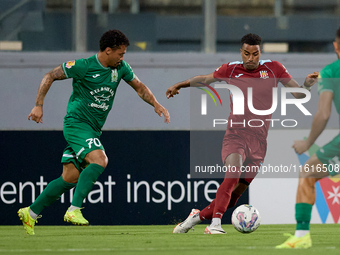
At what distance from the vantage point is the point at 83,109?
18.7ft

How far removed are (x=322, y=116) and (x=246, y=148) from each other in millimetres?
2017

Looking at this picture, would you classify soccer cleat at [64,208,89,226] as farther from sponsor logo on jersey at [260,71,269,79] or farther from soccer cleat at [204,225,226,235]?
sponsor logo on jersey at [260,71,269,79]

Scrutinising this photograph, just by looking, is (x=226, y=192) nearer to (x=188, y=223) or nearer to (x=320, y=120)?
(x=188, y=223)

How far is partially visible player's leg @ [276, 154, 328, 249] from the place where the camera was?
3.93m

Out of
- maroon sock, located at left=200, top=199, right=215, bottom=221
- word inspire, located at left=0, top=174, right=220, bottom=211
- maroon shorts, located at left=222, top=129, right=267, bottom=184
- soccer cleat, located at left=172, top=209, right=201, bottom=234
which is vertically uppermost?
maroon shorts, located at left=222, top=129, right=267, bottom=184

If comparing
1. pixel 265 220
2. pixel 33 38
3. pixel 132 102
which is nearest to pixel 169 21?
pixel 132 102

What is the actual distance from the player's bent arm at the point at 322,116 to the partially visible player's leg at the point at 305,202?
206 millimetres

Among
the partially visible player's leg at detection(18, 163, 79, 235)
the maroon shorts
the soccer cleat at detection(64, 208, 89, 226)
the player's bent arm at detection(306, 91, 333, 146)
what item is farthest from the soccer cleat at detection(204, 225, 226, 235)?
the player's bent arm at detection(306, 91, 333, 146)

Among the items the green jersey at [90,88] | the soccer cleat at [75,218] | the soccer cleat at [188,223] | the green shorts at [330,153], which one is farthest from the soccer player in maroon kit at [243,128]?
the green shorts at [330,153]

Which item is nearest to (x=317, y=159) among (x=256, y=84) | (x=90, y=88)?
(x=256, y=84)

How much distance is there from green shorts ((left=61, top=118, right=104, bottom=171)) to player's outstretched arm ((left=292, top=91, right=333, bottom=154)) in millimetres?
2373

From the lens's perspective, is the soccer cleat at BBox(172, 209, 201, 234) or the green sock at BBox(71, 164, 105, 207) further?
the soccer cleat at BBox(172, 209, 201, 234)

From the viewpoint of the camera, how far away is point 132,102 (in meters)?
9.59

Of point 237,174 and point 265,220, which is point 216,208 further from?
point 265,220
